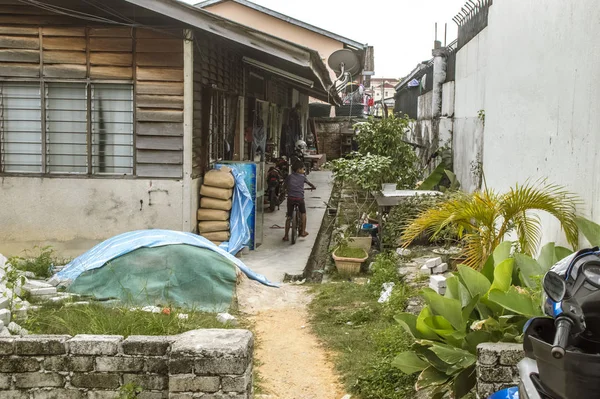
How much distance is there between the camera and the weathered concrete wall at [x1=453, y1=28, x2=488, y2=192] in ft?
35.9

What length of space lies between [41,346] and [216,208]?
629 cm

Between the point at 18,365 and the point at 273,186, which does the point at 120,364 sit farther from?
the point at 273,186

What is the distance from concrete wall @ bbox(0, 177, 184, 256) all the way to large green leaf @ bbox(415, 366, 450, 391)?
Result: 20.0ft

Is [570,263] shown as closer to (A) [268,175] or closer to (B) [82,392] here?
(B) [82,392]

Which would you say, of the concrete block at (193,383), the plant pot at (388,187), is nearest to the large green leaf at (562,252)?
the concrete block at (193,383)

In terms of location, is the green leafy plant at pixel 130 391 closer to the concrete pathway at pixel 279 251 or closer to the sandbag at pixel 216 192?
the concrete pathway at pixel 279 251

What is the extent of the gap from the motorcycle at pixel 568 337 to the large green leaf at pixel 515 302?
50.2 inches

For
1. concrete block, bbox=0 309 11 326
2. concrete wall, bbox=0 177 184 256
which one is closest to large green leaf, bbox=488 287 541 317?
concrete block, bbox=0 309 11 326

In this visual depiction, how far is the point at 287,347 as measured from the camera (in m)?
6.75

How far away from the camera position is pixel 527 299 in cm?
435

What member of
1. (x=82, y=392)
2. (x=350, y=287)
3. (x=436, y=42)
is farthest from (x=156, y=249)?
(x=436, y=42)

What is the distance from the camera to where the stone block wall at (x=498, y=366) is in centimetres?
427

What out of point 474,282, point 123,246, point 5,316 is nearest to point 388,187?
point 123,246

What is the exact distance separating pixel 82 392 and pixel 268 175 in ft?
36.5
